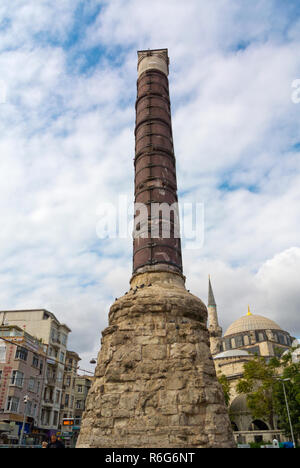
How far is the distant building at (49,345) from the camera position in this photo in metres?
25.8

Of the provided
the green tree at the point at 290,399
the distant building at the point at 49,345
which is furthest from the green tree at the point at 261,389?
the distant building at the point at 49,345

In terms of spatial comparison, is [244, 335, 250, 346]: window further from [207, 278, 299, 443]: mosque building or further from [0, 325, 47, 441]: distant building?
[0, 325, 47, 441]: distant building

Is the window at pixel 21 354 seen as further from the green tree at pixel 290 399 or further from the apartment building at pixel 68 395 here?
the green tree at pixel 290 399

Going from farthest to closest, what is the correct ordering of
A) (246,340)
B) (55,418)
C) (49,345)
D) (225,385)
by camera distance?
(246,340) → (225,385) → (49,345) → (55,418)

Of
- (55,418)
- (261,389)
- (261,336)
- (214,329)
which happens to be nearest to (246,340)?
(261,336)

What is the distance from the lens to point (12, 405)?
20.9 metres

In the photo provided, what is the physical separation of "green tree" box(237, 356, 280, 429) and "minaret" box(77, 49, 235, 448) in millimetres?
18948

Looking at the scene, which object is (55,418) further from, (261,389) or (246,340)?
(246,340)

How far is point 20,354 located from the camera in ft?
74.9

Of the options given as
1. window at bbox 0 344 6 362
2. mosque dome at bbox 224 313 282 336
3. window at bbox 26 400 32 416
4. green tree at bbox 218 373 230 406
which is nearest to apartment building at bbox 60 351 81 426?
window at bbox 26 400 32 416

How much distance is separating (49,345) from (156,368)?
2285 centimetres

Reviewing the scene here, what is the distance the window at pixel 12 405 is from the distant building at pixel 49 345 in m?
3.86
